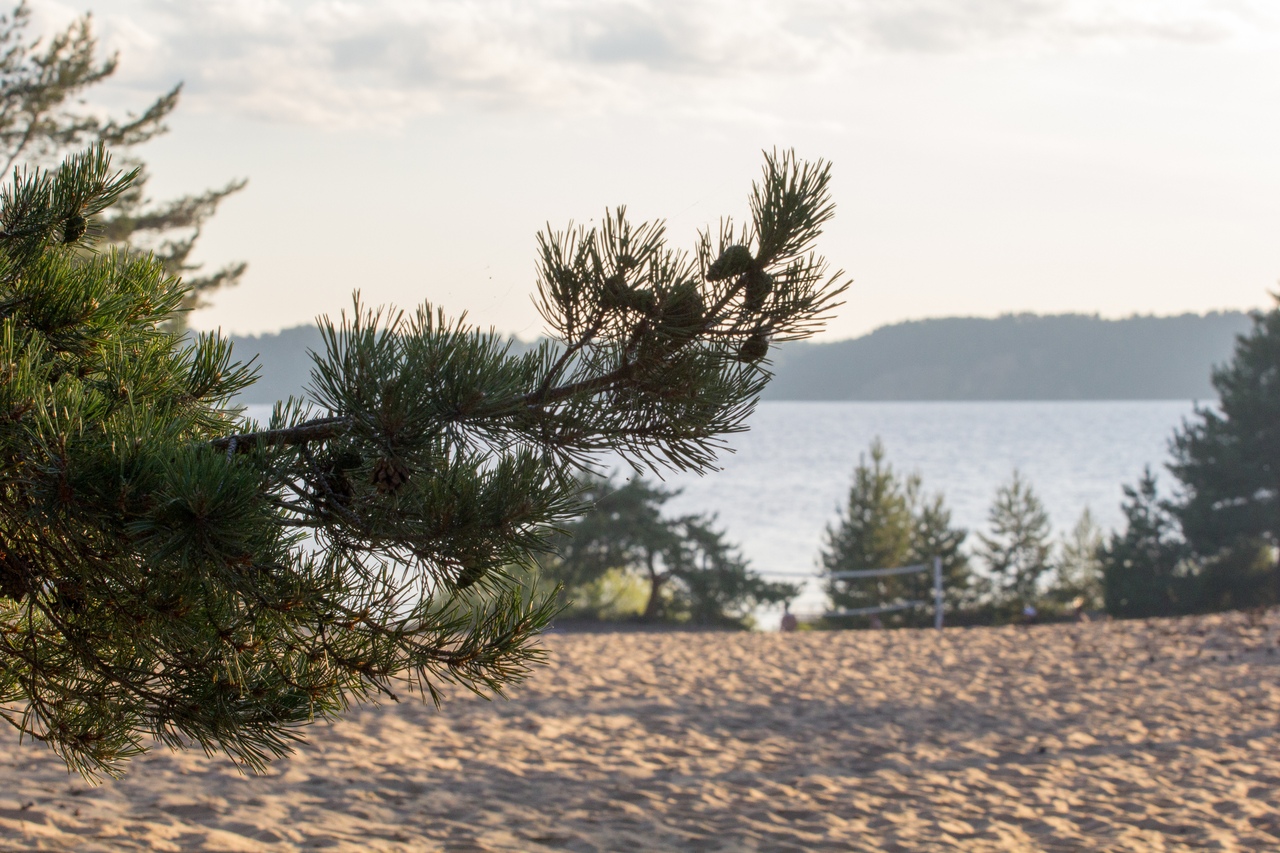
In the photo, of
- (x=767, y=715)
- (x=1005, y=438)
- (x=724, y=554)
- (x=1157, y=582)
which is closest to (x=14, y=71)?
(x=767, y=715)

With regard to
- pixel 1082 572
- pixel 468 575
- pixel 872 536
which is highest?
pixel 468 575

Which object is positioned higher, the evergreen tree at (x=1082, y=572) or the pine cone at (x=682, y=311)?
the pine cone at (x=682, y=311)

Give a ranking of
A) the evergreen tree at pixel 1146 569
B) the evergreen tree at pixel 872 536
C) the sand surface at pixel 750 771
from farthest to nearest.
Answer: the evergreen tree at pixel 872 536 → the evergreen tree at pixel 1146 569 → the sand surface at pixel 750 771

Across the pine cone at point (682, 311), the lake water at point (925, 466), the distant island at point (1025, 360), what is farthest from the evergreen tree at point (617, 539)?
the distant island at point (1025, 360)

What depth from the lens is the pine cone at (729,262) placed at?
2.05m

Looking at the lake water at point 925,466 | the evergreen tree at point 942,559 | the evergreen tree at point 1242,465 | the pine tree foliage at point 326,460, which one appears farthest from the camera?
the lake water at point 925,466

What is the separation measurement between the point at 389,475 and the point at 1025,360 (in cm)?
15197

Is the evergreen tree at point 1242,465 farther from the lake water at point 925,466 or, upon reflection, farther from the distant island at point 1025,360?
the distant island at point 1025,360

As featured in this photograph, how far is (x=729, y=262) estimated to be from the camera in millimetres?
2053

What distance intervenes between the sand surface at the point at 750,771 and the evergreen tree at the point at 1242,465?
20.2 metres

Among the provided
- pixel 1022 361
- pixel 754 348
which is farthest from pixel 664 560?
pixel 1022 361

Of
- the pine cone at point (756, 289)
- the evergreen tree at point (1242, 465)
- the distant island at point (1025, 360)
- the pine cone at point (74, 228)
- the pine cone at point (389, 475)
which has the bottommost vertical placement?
the pine cone at point (389, 475)

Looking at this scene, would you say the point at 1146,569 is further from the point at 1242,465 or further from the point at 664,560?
the point at 664,560

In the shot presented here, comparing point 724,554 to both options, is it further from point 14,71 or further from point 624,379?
point 624,379
